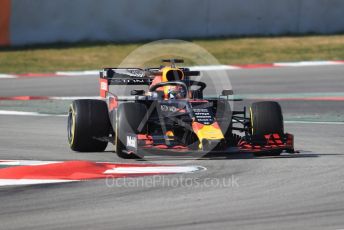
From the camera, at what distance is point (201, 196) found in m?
8.53

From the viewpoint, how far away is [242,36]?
24.8 m

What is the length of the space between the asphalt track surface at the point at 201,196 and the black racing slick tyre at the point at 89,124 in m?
0.19

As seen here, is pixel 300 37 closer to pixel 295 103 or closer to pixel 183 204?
pixel 295 103

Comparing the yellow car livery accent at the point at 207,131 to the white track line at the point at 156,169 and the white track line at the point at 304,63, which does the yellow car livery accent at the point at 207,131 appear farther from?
the white track line at the point at 304,63

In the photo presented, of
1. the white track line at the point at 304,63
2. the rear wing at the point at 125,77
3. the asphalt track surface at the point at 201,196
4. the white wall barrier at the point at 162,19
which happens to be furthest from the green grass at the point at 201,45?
the rear wing at the point at 125,77

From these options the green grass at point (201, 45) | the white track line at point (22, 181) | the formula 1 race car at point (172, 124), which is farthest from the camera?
the green grass at point (201, 45)

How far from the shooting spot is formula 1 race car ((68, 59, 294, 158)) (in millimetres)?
10812

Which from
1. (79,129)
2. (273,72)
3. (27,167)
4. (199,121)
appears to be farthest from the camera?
(273,72)

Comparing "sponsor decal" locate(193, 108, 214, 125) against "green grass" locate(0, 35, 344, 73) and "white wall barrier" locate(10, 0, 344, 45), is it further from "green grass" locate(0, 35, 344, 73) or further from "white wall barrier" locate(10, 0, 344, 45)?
"white wall barrier" locate(10, 0, 344, 45)

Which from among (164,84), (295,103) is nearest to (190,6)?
(295,103)

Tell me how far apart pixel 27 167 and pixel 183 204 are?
2.65 meters

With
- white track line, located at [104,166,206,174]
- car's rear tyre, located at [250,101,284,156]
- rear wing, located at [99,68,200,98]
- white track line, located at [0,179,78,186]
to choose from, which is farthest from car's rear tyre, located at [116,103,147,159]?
white track line, located at [0,179,78,186]

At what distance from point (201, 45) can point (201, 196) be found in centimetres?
1545

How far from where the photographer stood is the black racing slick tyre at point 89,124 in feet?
38.3
